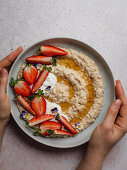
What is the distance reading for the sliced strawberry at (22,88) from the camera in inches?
86.4

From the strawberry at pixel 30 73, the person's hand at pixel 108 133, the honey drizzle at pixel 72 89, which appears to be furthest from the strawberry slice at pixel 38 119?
the person's hand at pixel 108 133

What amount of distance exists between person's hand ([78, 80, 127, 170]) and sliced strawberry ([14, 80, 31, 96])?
2.90 ft

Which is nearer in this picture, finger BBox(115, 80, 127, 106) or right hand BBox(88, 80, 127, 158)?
right hand BBox(88, 80, 127, 158)

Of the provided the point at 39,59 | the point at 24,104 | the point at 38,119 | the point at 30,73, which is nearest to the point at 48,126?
the point at 38,119

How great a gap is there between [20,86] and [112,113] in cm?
106

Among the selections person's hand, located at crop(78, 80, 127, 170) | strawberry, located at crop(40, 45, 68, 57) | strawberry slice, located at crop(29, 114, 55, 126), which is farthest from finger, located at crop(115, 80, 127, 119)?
strawberry slice, located at crop(29, 114, 55, 126)

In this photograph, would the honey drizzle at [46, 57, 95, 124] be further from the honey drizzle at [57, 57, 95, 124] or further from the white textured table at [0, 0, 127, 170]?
the white textured table at [0, 0, 127, 170]

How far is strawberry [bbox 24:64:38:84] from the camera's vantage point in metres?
2.21

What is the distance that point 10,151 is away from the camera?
7.84ft

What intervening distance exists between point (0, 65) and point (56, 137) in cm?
105

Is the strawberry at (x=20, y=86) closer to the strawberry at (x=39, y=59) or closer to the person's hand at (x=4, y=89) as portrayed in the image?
the person's hand at (x=4, y=89)

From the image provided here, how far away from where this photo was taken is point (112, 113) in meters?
2.15

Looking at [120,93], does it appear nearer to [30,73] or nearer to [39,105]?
[39,105]

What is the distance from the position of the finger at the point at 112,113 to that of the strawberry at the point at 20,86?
926mm
